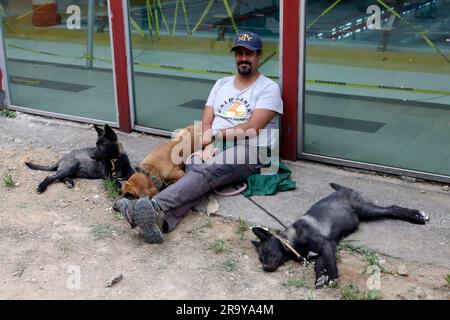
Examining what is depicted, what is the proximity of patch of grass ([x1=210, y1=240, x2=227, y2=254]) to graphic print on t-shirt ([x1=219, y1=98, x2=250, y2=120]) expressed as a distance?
4.00 ft

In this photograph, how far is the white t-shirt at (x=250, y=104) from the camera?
16.9 ft

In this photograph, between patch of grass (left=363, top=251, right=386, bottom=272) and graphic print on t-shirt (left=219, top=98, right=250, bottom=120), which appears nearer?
patch of grass (left=363, top=251, right=386, bottom=272)

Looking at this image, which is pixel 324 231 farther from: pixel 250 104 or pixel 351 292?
pixel 250 104

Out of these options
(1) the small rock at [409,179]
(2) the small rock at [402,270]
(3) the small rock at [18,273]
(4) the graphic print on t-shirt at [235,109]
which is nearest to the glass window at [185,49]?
(4) the graphic print on t-shirt at [235,109]

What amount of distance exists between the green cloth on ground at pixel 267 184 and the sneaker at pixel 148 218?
0.93 metres

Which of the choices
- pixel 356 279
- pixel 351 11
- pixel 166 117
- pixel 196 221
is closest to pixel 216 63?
pixel 166 117

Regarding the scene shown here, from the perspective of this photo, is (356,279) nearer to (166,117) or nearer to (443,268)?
(443,268)

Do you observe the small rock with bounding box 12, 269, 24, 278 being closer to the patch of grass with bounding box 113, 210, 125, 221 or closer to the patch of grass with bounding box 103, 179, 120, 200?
the patch of grass with bounding box 113, 210, 125, 221

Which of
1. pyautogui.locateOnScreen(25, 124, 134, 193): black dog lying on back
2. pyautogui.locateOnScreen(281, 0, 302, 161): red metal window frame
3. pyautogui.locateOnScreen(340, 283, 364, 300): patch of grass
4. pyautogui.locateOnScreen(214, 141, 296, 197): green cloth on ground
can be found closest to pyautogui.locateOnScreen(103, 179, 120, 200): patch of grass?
pyautogui.locateOnScreen(25, 124, 134, 193): black dog lying on back

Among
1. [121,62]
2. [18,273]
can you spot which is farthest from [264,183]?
[121,62]

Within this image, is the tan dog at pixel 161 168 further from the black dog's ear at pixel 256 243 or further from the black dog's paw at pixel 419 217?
the black dog's paw at pixel 419 217

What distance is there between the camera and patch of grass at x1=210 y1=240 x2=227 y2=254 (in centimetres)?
430

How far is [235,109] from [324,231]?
1524mm

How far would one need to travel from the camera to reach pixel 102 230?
468 centimetres
